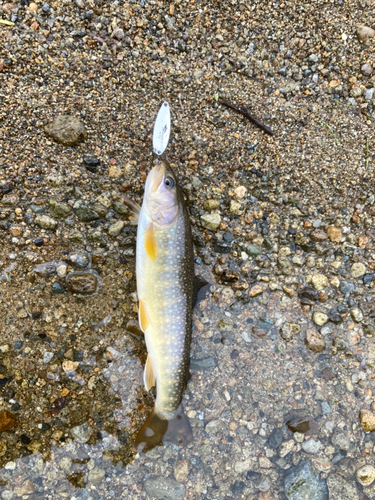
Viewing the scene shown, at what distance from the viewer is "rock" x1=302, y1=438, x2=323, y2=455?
3.30 metres

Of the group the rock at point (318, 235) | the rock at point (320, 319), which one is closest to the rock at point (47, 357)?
the rock at point (320, 319)

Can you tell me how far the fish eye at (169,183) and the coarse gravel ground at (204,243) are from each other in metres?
0.39

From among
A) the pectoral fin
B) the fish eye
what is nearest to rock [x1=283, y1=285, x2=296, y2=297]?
the fish eye

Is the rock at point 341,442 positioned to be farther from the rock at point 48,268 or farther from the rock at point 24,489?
the rock at point 48,268

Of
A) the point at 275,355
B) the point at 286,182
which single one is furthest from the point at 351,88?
the point at 275,355

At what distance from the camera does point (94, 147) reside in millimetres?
3334

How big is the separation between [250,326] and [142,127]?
2.28m

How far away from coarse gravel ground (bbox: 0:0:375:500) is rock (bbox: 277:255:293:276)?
2 cm

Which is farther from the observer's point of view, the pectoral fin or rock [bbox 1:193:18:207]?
the pectoral fin

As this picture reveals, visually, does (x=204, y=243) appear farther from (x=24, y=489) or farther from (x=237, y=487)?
(x=24, y=489)

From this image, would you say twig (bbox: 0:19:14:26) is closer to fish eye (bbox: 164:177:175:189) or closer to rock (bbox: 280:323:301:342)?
fish eye (bbox: 164:177:175:189)

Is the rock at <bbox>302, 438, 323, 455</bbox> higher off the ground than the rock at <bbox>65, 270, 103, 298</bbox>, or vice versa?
the rock at <bbox>65, 270, 103, 298</bbox>

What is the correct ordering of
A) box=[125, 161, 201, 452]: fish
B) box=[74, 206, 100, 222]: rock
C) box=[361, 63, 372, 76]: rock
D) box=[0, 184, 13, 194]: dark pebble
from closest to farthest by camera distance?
box=[125, 161, 201, 452]: fish → box=[0, 184, 13, 194]: dark pebble → box=[74, 206, 100, 222]: rock → box=[361, 63, 372, 76]: rock

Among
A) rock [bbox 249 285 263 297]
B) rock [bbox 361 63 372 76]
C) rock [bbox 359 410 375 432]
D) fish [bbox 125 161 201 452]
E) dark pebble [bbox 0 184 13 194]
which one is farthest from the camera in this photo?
rock [bbox 361 63 372 76]
